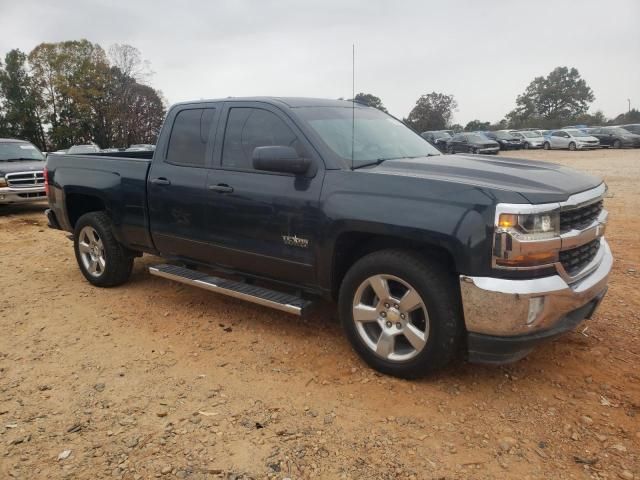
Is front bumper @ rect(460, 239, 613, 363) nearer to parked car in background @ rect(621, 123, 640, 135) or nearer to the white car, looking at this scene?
the white car

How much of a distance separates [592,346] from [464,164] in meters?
1.67

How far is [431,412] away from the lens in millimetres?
3100

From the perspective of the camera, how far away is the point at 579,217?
10.6 ft

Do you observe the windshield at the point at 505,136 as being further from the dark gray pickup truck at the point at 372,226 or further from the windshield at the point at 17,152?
the dark gray pickup truck at the point at 372,226

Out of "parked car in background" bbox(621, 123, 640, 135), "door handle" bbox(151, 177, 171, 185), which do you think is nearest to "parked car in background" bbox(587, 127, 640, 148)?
"parked car in background" bbox(621, 123, 640, 135)

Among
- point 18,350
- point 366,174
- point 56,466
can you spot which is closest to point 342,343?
point 366,174

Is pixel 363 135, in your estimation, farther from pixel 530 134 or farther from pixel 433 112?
pixel 433 112

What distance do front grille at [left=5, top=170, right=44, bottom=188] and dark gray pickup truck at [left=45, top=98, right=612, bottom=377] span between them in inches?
280

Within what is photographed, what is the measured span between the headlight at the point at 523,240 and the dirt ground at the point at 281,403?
92 centimetres

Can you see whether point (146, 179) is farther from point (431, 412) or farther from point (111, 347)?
point (431, 412)

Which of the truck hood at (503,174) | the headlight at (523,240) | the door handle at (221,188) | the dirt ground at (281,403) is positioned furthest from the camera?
the door handle at (221,188)

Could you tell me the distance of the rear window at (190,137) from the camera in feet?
14.7

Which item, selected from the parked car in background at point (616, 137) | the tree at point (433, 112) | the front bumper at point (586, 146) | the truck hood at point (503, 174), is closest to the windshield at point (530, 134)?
the parked car in background at point (616, 137)

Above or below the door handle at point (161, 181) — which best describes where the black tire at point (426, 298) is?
below
